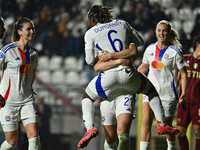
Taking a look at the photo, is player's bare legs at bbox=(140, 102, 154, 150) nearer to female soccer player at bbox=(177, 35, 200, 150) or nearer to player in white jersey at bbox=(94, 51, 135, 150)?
player in white jersey at bbox=(94, 51, 135, 150)

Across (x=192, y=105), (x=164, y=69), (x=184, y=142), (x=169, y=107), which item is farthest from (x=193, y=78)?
(x=164, y=69)

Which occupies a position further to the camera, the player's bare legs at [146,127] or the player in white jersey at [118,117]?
the player's bare legs at [146,127]

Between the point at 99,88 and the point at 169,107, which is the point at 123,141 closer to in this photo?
the point at 99,88

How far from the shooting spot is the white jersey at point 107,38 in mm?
4492

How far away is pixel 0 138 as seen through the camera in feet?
29.3

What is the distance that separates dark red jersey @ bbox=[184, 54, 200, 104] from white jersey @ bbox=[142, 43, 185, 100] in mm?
924

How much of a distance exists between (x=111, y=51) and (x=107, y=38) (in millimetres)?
138

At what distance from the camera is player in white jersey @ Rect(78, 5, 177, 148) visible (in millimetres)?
4492

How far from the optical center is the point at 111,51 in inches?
178

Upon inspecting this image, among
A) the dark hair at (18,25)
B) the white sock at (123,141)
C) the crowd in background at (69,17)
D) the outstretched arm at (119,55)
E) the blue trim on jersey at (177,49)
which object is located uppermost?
the crowd in background at (69,17)

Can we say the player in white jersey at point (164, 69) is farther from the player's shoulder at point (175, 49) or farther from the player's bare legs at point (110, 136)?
the player's bare legs at point (110, 136)

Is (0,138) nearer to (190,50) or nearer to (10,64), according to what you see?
(10,64)

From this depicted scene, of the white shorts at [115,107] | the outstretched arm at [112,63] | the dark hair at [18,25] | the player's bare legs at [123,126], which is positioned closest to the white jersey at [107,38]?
the outstretched arm at [112,63]

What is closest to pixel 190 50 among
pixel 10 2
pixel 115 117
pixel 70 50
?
pixel 70 50
